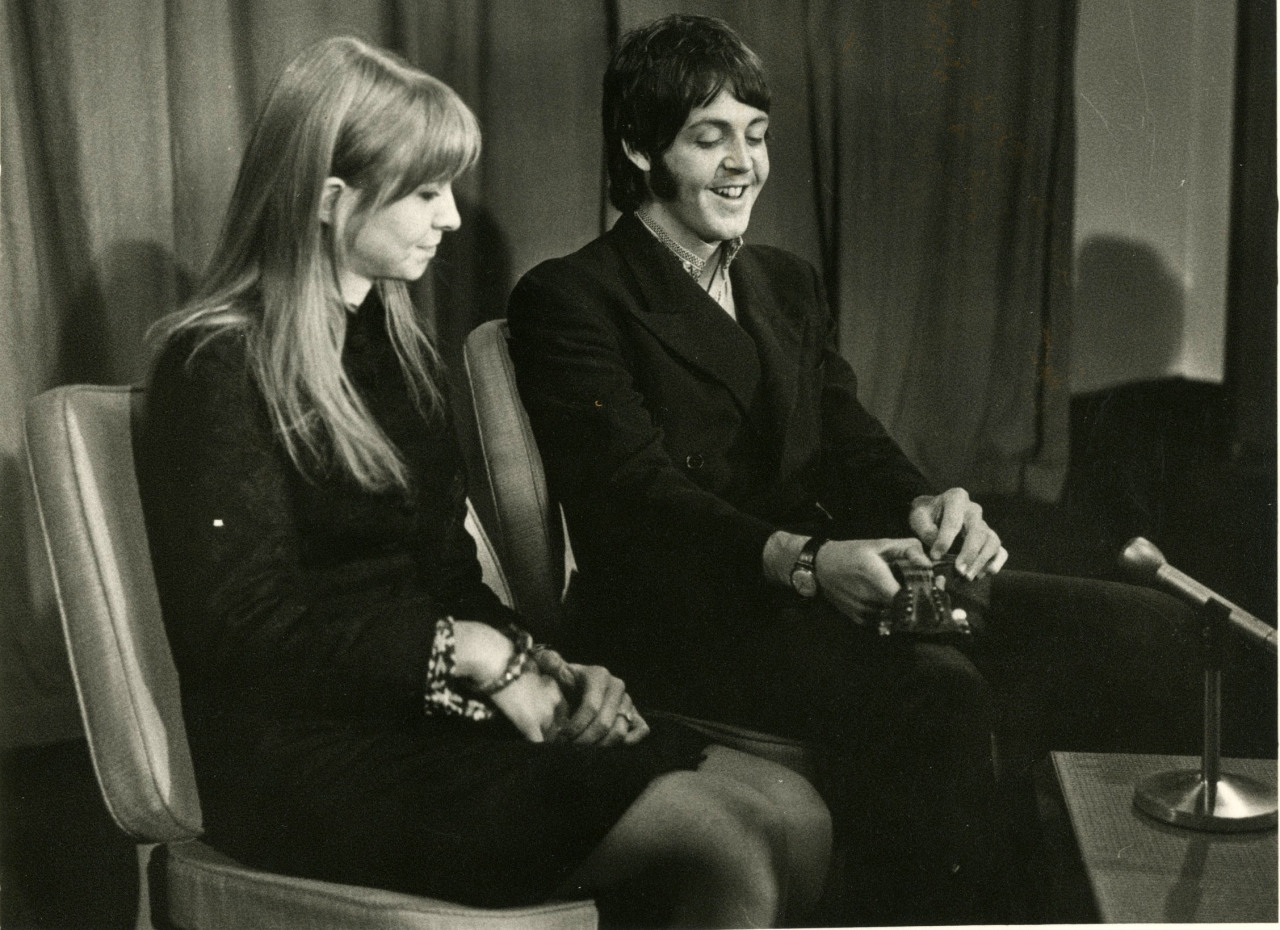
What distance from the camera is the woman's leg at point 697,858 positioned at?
106 cm

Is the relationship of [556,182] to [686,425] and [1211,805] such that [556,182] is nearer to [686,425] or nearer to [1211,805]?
[686,425]

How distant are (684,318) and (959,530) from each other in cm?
40

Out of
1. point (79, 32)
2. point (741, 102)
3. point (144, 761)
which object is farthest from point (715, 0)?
point (144, 761)

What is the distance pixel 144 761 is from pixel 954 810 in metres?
0.79

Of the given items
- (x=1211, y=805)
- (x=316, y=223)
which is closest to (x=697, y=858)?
(x=1211, y=805)

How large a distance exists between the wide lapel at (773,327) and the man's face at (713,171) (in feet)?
0.19

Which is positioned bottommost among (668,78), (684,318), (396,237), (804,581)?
(804,581)

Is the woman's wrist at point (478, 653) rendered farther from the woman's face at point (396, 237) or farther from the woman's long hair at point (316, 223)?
the woman's face at point (396, 237)

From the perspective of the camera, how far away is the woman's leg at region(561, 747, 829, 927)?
106 cm

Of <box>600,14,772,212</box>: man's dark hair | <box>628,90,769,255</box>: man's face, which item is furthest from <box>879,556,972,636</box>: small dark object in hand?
<box>600,14,772,212</box>: man's dark hair

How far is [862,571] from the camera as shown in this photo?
125 centimetres

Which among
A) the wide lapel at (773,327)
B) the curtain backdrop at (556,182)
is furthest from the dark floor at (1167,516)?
the wide lapel at (773,327)

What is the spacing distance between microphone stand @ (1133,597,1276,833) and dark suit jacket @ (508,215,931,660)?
346 mm

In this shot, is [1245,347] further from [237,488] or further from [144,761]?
[144,761]
